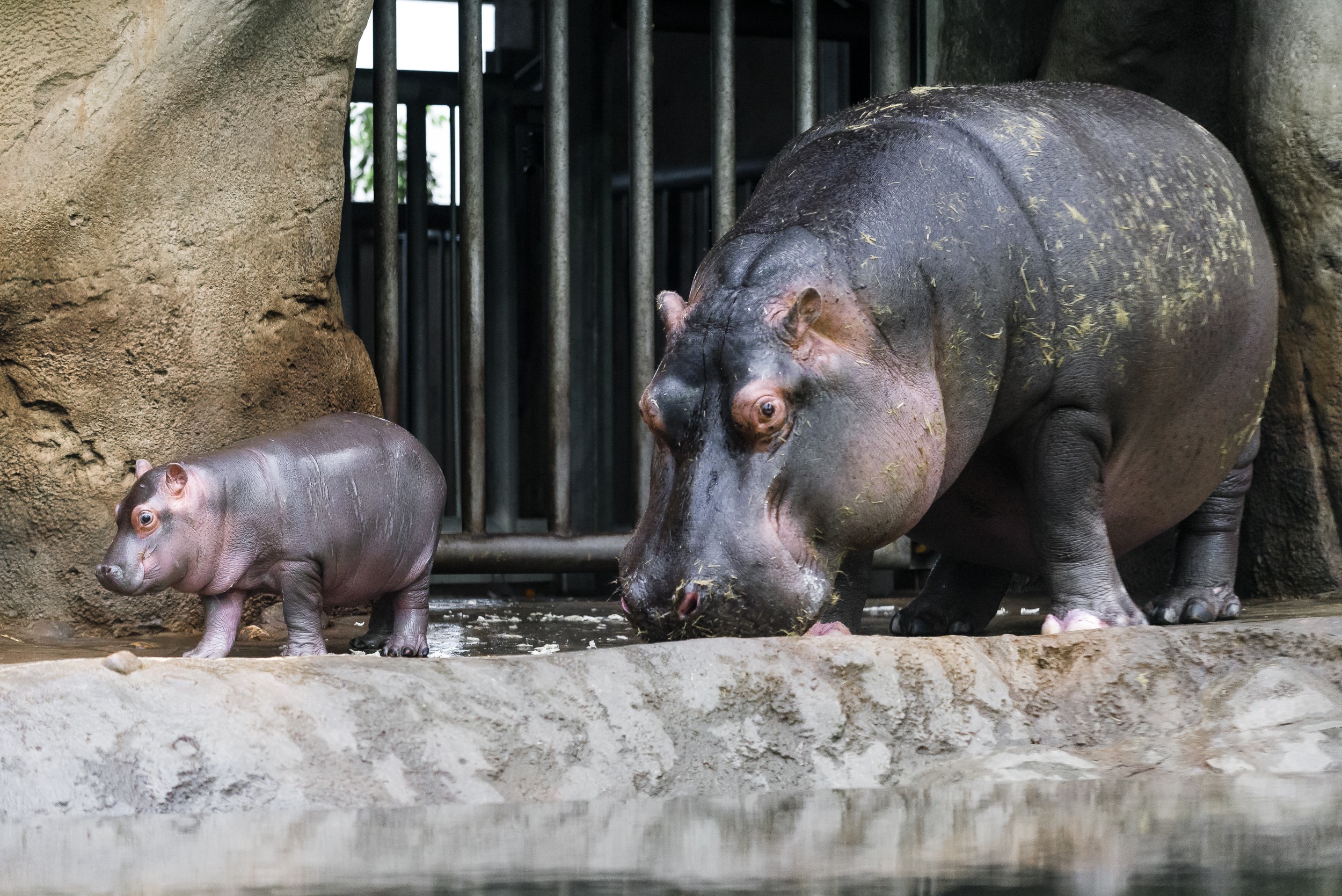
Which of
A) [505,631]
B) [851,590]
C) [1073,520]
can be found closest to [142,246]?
[505,631]

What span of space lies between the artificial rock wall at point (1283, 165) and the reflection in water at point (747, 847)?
2528 millimetres

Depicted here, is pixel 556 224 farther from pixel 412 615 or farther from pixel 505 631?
pixel 412 615

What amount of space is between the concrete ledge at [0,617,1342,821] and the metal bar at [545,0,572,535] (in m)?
→ 2.62

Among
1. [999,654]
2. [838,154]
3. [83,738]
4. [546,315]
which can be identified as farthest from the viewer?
[546,315]

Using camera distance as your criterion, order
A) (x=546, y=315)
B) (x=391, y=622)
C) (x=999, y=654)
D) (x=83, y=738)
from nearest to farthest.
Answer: (x=83, y=738), (x=999, y=654), (x=391, y=622), (x=546, y=315)

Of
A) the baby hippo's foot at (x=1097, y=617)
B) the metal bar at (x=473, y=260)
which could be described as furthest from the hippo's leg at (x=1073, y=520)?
the metal bar at (x=473, y=260)

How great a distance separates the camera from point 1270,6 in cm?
453

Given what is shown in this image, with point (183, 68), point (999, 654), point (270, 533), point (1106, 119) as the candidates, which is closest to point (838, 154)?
point (1106, 119)

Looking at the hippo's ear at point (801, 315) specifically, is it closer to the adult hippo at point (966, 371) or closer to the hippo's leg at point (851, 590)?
the adult hippo at point (966, 371)

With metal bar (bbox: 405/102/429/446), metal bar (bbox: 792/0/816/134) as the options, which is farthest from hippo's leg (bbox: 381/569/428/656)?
metal bar (bbox: 405/102/429/446)

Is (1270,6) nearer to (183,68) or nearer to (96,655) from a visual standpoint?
(183,68)

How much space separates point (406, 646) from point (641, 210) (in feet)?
6.77

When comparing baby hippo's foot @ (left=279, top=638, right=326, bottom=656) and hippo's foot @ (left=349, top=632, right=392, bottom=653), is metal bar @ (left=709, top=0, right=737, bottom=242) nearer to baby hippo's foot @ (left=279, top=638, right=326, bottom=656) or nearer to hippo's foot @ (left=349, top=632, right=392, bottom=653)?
hippo's foot @ (left=349, top=632, right=392, bottom=653)

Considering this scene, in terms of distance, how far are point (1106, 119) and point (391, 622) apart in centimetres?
226
